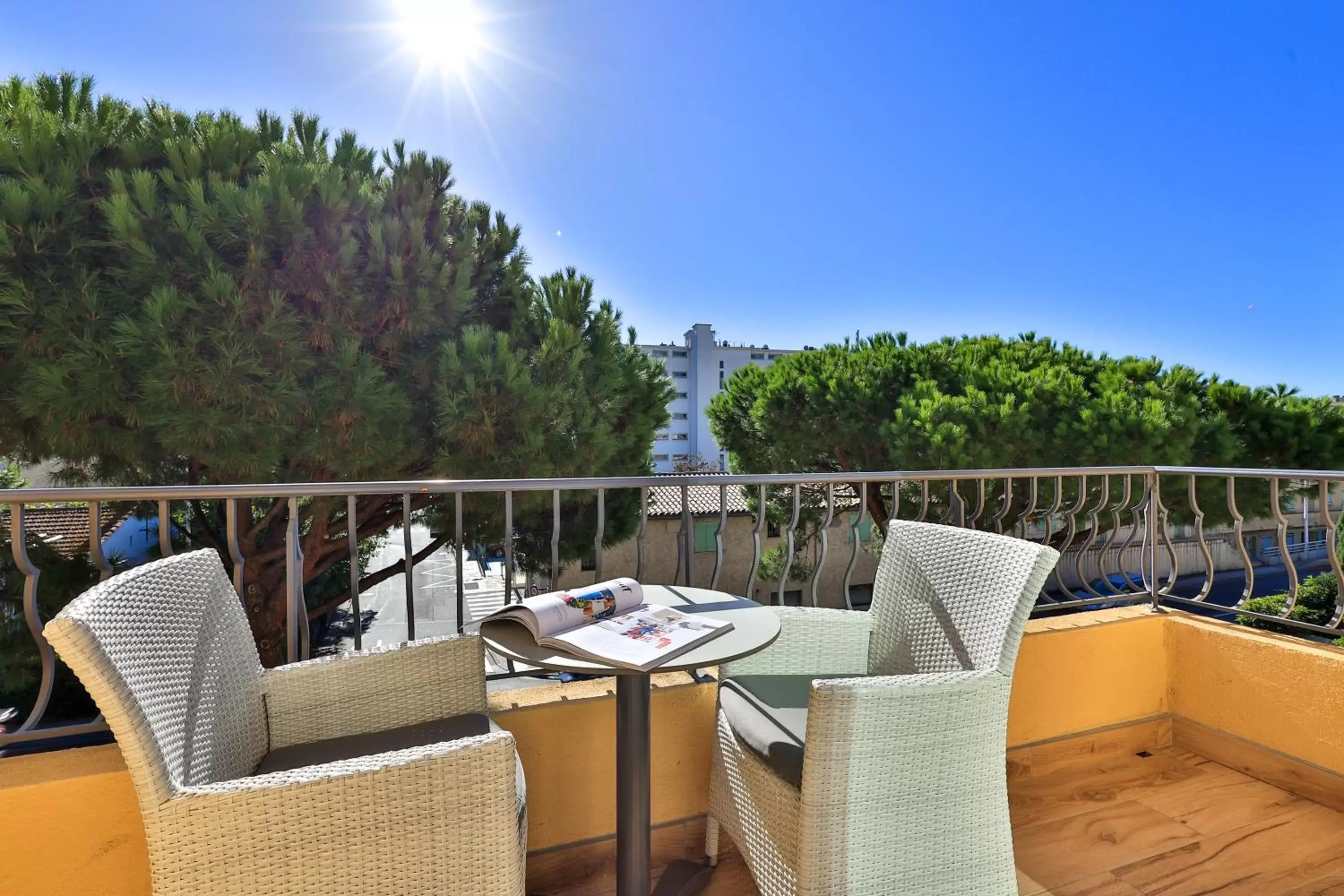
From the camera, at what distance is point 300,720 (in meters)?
1.32

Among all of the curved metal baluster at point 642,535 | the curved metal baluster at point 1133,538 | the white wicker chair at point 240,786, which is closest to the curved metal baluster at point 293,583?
the white wicker chair at point 240,786

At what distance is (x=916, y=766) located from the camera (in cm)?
120

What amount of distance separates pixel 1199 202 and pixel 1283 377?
370cm

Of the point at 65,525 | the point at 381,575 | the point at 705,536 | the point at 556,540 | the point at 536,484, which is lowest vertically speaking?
the point at 705,536

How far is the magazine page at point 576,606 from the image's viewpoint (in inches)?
49.3

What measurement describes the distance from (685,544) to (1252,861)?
1753mm

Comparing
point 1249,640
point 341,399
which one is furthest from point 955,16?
point 341,399

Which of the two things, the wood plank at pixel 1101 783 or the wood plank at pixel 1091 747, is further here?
the wood plank at pixel 1091 747

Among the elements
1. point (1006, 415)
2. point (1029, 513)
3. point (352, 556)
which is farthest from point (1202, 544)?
point (1006, 415)

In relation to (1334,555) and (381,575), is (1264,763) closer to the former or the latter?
(1334,555)

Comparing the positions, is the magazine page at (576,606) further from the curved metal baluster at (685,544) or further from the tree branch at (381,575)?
the tree branch at (381,575)

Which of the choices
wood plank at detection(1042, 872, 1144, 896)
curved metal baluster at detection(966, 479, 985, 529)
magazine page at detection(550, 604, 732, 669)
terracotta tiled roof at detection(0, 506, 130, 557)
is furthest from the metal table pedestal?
terracotta tiled roof at detection(0, 506, 130, 557)

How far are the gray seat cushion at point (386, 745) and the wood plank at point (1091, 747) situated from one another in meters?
1.74

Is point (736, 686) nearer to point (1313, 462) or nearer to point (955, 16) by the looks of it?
point (955, 16)
